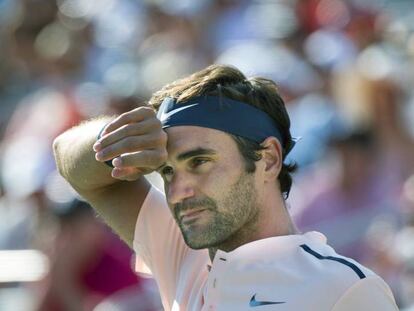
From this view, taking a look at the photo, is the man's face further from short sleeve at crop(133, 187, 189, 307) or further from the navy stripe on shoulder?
short sleeve at crop(133, 187, 189, 307)

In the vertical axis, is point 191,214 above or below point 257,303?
above

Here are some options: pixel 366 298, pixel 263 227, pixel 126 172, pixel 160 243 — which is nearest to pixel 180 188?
pixel 126 172

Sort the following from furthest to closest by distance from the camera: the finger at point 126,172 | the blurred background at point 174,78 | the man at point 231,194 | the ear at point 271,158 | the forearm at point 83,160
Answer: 1. the blurred background at point 174,78
2. the forearm at point 83,160
3. the ear at point 271,158
4. the finger at point 126,172
5. the man at point 231,194

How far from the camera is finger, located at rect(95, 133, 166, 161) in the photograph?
3293mm

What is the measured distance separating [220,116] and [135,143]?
0.98 ft

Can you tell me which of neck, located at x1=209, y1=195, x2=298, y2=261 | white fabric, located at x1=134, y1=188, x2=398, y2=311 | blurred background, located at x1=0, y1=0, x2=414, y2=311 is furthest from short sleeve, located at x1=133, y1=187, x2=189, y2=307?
blurred background, located at x1=0, y1=0, x2=414, y2=311

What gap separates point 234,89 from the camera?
11.6ft

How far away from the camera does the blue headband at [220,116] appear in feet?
11.2

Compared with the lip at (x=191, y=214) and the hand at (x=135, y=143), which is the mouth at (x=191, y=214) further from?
the hand at (x=135, y=143)

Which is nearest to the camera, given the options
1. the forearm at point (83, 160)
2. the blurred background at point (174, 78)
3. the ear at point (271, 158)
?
the ear at point (271, 158)

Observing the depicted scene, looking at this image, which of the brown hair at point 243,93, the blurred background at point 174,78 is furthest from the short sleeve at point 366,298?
the blurred background at point 174,78

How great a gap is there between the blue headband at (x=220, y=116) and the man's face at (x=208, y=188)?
1.0 inches

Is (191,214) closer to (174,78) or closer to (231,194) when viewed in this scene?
(231,194)

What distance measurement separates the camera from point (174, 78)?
798 cm
